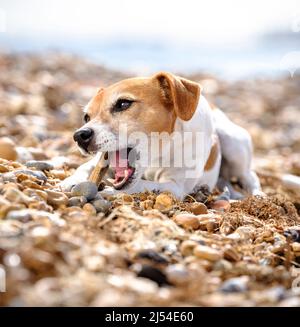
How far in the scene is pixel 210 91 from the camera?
12164 mm

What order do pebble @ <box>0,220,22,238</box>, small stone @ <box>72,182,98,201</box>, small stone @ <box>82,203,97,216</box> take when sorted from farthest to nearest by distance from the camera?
1. small stone @ <box>72,182,98,201</box>
2. small stone @ <box>82,203,97,216</box>
3. pebble @ <box>0,220,22,238</box>

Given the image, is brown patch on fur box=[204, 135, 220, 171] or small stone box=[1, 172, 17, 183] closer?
small stone box=[1, 172, 17, 183]

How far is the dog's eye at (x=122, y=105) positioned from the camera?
4.31m

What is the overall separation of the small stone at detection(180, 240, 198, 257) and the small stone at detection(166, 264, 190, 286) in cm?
40

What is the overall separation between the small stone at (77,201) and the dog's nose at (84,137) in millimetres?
512

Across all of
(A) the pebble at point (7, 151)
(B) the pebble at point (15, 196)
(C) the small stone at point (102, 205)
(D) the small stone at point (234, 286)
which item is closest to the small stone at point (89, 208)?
(C) the small stone at point (102, 205)

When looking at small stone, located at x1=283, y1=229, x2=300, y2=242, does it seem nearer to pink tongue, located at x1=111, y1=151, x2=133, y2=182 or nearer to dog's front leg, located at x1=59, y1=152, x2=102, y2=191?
pink tongue, located at x1=111, y1=151, x2=133, y2=182

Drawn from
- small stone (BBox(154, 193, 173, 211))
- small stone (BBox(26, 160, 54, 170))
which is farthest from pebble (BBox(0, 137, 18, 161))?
small stone (BBox(154, 193, 173, 211))

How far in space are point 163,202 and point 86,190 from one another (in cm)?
54

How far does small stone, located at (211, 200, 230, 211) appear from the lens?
14.3 ft

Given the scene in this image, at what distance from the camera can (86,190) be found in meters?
3.78

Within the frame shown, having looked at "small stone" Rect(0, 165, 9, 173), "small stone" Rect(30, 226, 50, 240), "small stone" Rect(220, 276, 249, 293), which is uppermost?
"small stone" Rect(30, 226, 50, 240)
